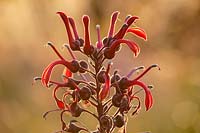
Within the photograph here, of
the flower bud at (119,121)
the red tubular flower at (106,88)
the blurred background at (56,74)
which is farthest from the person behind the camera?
the blurred background at (56,74)

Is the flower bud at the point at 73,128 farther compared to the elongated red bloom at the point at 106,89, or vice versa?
the flower bud at the point at 73,128

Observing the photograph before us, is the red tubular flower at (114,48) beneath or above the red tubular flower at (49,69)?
above

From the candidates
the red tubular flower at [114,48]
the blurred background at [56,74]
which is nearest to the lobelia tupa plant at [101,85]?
the red tubular flower at [114,48]

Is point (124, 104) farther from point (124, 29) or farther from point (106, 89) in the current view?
point (124, 29)

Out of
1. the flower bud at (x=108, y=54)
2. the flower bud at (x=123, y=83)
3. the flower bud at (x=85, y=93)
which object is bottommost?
the flower bud at (x=85, y=93)

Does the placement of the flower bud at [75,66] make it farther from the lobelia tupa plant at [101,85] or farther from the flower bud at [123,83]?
the flower bud at [123,83]

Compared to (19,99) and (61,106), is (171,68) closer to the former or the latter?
(19,99)

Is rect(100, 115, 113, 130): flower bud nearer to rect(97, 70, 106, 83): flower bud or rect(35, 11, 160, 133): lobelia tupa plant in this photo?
rect(35, 11, 160, 133): lobelia tupa plant

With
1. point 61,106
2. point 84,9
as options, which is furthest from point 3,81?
point 61,106

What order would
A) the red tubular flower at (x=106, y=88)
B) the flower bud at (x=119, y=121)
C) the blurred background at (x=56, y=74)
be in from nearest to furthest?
1. the red tubular flower at (x=106, y=88)
2. the flower bud at (x=119, y=121)
3. the blurred background at (x=56, y=74)
